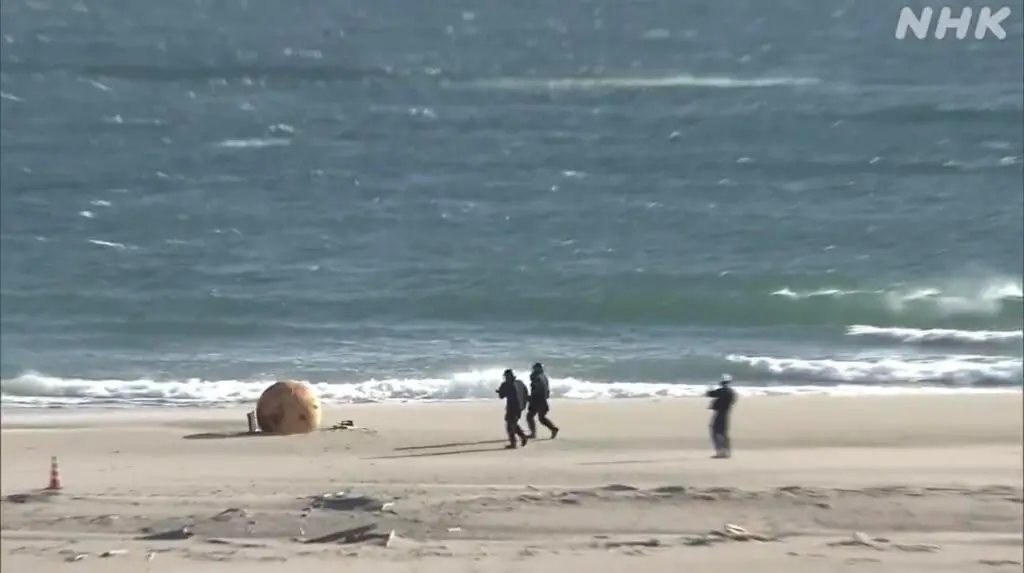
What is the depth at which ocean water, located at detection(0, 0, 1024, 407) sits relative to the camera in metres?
14.6

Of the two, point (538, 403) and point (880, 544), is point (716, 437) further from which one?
point (880, 544)

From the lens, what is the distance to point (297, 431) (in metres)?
11.0

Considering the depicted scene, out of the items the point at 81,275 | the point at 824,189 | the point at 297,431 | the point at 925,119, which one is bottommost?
the point at 297,431

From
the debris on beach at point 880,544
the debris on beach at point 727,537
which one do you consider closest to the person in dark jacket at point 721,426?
the debris on beach at point 727,537

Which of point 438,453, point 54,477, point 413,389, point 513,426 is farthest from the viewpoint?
point 413,389

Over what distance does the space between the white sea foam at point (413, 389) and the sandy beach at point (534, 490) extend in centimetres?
56

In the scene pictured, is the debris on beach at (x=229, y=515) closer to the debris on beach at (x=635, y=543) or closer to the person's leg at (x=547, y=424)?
the debris on beach at (x=635, y=543)

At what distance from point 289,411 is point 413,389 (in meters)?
2.27

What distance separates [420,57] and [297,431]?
79.8ft

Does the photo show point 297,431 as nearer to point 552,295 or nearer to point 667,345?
point 667,345

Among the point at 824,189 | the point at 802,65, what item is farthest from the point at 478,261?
the point at 802,65

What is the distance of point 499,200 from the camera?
23.2 metres

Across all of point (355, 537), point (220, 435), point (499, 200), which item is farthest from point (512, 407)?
point (499, 200)

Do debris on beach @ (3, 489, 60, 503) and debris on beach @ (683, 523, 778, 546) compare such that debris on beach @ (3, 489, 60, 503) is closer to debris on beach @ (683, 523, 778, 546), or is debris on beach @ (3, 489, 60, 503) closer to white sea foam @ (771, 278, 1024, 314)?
debris on beach @ (683, 523, 778, 546)
